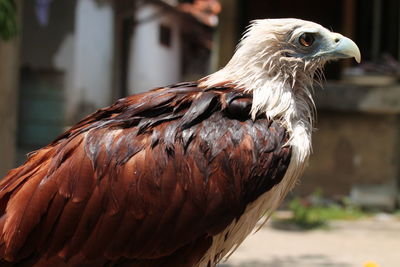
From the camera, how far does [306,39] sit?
2803 mm

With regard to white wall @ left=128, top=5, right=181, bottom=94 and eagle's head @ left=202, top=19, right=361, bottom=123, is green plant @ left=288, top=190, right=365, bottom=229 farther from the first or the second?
white wall @ left=128, top=5, right=181, bottom=94

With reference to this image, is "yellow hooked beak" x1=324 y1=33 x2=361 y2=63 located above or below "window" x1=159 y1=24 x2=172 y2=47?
below

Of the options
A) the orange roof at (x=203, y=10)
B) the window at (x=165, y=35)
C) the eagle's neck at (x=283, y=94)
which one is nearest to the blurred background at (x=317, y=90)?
the eagle's neck at (x=283, y=94)

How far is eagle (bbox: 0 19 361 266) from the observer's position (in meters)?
2.53

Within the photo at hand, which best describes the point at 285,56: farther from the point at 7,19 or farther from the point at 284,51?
the point at 7,19

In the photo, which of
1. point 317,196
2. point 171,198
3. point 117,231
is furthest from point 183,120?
point 317,196

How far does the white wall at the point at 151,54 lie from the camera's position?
1494 centimetres

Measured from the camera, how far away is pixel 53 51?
8492 mm

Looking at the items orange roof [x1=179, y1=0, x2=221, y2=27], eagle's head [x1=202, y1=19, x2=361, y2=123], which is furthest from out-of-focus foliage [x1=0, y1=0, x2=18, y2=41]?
orange roof [x1=179, y1=0, x2=221, y2=27]

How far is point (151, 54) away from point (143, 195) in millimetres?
13977

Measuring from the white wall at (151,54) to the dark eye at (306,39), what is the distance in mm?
Answer: 11237

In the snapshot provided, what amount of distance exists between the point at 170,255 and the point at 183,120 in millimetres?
555

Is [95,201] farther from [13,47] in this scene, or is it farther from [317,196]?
[317,196]

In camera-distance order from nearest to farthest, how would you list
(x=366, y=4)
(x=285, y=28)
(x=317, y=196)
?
1. (x=285, y=28)
2. (x=317, y=196)
3. (x=366, y=4)
